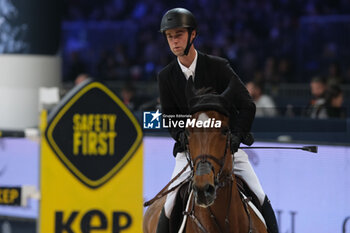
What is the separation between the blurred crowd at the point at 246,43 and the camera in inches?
487

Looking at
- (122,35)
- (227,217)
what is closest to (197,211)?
(227,217)

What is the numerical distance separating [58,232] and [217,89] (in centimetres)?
140

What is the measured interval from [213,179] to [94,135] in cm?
124

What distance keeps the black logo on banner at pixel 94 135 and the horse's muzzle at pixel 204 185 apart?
100cm

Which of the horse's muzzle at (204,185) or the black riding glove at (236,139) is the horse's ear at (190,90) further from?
the horse's muzzle at (204,185)

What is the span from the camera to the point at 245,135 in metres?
4.16

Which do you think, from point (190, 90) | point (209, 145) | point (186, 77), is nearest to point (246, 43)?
point (186, 77)

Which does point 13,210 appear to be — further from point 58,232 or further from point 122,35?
point 122,35

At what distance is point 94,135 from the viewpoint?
4.75 m

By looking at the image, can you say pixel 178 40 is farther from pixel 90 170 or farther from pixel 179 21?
pixel 90 170

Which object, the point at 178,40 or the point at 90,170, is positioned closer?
the point at 178,40

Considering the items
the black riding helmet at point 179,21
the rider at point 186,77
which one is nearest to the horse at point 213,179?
the rider at point 186,77

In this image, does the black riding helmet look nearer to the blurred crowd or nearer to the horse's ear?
the horse's ear

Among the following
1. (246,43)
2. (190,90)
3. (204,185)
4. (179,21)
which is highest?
(246,43)
